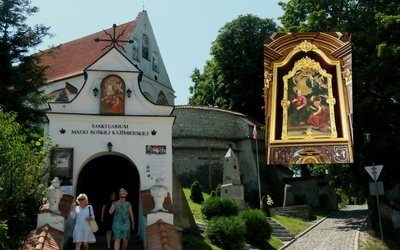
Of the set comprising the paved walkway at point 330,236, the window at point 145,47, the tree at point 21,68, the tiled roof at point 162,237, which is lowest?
the paved walkway at point 330,236

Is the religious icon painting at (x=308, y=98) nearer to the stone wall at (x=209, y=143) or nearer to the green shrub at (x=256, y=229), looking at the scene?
the green shrub at (x=256, y=229)

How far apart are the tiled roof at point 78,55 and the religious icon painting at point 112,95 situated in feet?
73.9

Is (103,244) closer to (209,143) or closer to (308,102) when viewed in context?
(308,102)

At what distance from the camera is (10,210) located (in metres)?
12.5

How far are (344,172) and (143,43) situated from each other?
74.3 ft

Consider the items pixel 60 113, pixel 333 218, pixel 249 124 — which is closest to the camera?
pixel 60 113

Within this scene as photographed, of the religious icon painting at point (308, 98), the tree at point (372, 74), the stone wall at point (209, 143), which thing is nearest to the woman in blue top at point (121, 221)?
the religious icon painting at point (308, 98)

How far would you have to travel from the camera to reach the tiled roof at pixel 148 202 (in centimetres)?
1324

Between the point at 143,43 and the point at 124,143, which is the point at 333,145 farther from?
the point at 143,43

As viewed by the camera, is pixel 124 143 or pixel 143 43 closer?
pixel 124 143

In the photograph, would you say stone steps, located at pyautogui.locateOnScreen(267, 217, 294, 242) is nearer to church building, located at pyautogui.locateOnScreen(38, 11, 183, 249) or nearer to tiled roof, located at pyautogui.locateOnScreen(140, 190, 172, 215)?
church building, located at pyautogui.locateOnScreen(38, 11, 183, 249)

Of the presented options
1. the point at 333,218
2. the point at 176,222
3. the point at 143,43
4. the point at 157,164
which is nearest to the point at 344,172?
the point at 333,218

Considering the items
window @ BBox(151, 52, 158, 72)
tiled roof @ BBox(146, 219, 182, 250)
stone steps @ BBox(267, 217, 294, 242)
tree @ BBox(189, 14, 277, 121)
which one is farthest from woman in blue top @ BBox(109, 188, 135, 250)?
tree @ BBox(189, 14, 277, 121)

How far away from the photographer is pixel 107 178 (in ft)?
54.9
